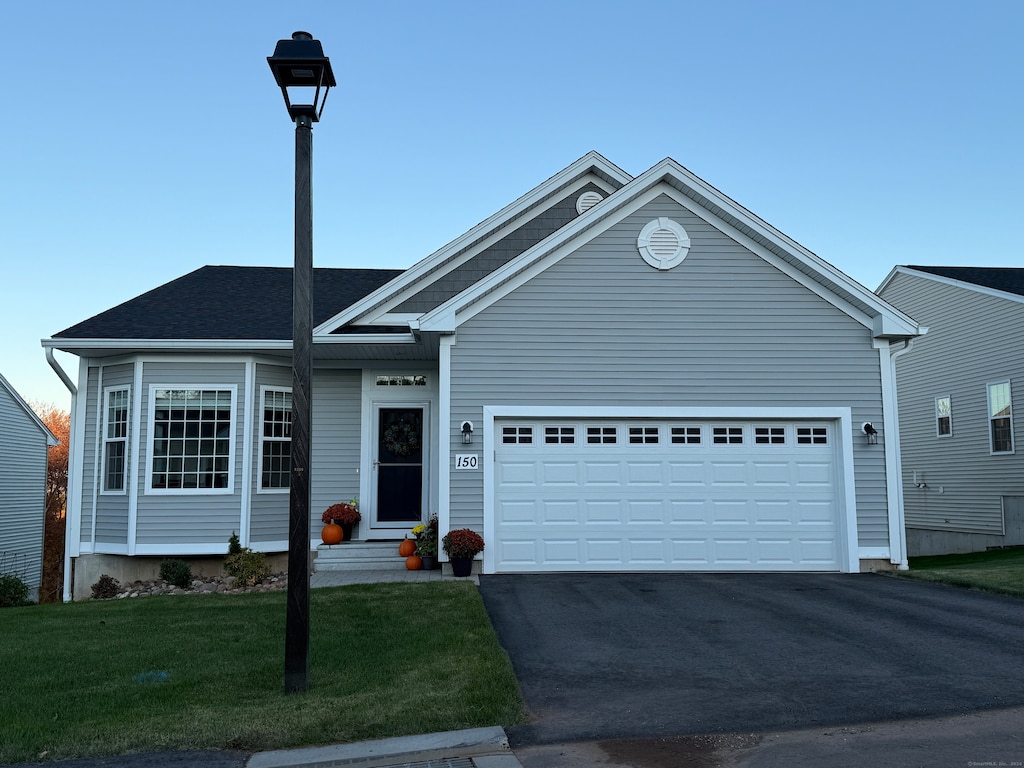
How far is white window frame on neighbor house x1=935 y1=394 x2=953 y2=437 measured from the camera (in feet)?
67.2

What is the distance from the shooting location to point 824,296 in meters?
12.4

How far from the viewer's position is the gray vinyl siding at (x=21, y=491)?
2520 cm

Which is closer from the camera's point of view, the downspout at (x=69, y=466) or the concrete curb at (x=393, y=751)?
the concrete curb at (x=393, y=751)

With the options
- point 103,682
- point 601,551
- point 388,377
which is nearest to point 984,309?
point 601,551

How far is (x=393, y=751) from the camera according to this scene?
4.61 metres

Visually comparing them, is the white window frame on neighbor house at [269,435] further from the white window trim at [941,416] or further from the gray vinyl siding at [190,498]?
the white window trim at [941,416]

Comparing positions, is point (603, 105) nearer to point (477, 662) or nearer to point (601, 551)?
point (601, 551)

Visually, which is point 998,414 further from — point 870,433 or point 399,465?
point 399,465

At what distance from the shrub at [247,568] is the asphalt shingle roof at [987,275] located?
15.9 metres

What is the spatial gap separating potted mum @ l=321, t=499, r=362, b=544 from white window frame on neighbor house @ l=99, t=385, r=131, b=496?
9.92 feet

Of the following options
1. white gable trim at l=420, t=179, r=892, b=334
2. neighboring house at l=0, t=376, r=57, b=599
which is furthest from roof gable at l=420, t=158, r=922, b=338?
neighboring house at l=0, t=376, r=57, b=599

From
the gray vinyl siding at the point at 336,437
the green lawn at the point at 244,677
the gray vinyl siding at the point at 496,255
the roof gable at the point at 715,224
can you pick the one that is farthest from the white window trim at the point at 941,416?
the green lawn at the point at 244,677

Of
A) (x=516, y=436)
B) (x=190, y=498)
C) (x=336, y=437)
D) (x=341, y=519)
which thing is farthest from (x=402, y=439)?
(x=190, y=498)

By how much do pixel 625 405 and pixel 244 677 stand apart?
706cm
